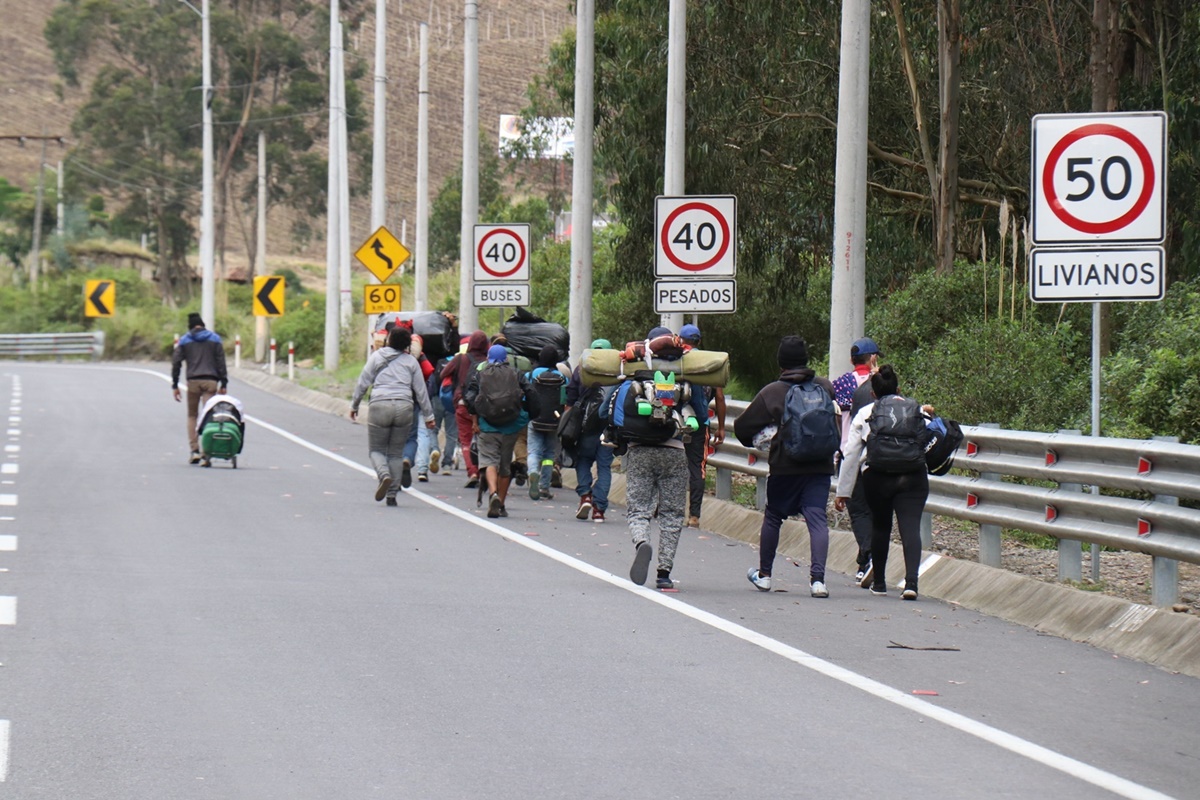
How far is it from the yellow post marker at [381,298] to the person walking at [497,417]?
657 inches

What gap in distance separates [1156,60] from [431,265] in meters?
65.7

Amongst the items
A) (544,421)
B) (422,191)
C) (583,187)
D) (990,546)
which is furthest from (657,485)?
(422,191)

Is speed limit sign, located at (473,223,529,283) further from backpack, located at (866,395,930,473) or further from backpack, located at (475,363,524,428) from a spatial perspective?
backpack, located at (866,395,930,473)

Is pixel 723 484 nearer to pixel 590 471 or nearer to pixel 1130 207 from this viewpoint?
pixel 590 471

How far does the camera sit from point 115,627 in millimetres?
10469

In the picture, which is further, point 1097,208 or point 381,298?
point 381,298

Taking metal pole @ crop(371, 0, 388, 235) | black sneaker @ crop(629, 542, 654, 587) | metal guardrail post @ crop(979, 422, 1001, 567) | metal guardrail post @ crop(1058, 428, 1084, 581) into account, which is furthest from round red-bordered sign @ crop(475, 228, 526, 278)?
metal pole @ crop(371, 0, 388, 235)

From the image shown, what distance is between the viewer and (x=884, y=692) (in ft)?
29.2

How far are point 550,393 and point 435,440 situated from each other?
12.2 ft

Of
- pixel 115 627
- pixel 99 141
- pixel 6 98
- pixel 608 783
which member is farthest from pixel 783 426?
pixel 6 98

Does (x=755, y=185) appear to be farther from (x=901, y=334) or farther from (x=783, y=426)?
(x=783, y=426)

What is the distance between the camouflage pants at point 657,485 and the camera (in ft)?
42.3

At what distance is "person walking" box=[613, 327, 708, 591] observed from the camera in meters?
12.8

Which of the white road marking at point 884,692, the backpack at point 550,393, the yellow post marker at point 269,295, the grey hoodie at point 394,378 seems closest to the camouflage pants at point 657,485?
the white road marking at point 884,692
